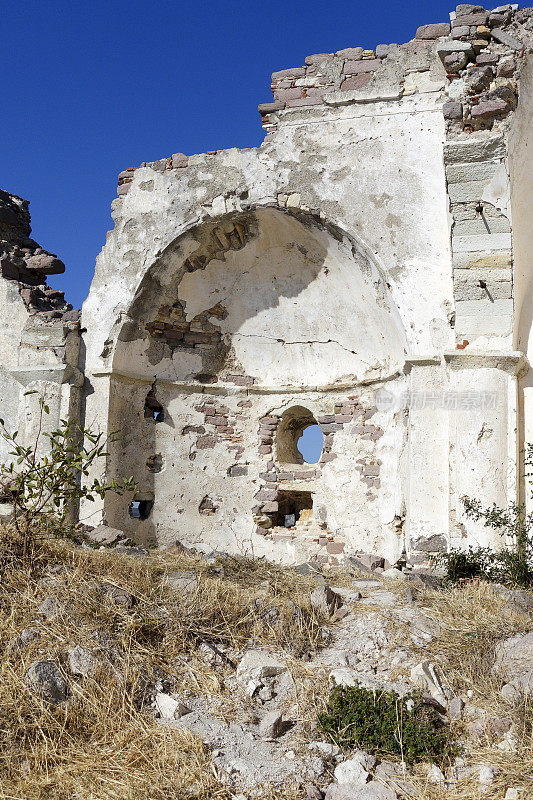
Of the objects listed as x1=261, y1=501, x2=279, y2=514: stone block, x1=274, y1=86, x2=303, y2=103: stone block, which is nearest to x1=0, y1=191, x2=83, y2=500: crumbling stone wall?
x1=261, y1=501, x2=279, y2=514: stone block

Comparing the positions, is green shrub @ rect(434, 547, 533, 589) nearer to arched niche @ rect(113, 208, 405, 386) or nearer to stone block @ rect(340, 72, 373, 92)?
arched niche @ rect(113, 208, 405, 386)

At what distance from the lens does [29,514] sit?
4.72m

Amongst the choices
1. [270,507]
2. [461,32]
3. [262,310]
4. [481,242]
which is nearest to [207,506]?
[270,507]

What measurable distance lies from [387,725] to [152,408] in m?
5.84

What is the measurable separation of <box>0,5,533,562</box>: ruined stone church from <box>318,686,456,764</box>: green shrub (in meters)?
2.94

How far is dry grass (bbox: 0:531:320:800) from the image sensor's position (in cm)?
319

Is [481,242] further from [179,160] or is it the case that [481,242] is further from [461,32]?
[179,160]

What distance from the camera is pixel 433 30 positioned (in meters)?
7.48

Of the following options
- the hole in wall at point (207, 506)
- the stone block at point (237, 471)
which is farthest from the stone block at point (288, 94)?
the hole in wall at point (207, 506)

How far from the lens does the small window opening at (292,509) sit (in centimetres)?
887

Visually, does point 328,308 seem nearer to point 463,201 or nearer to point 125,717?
point 463,201

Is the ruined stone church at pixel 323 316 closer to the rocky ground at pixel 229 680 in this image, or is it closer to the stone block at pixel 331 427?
the stone block at pixel 331 427

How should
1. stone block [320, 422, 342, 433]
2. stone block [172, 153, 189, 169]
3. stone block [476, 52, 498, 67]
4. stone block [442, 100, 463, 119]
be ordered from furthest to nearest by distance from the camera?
stone block [320, 422, 342, 433] → stone block [172, 153, 189, 169] → stone block [476, 52, 498, 67] → stone block [442, 100, 463, 119]

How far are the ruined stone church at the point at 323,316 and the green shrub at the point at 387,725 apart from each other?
9.64 ft
